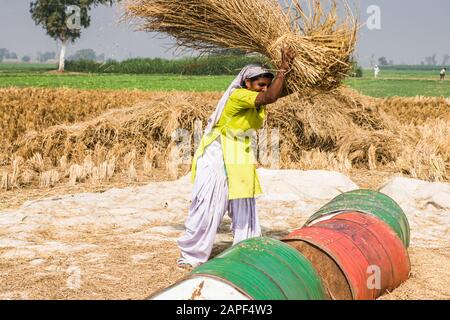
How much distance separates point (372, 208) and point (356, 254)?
1.03m

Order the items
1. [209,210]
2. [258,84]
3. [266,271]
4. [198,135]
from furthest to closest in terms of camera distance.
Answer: [198,135]
[209,210]
[258,84]
[266,271]

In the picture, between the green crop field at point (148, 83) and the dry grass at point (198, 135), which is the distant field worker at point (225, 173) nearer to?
the dry grass at point (198, 135)

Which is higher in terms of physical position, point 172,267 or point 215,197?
point 215,197

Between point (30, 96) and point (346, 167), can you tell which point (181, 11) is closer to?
point (346, 167)

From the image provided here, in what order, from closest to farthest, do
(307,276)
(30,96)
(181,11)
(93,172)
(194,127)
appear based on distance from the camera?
(307,276) < (181,11) < (93,172) < (194,127) < (30,96)

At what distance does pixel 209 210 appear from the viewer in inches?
228

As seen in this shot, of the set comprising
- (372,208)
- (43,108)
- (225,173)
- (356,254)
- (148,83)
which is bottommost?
(356,254)

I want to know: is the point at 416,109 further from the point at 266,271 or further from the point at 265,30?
the point at 266,271

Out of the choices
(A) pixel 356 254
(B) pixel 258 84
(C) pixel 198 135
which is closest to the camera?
(A) pixel 356 254

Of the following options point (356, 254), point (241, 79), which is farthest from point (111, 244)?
point (356, 254)

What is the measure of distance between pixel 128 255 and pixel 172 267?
53cm

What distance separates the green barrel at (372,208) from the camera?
5.65 meters

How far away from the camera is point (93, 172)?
386 inches
